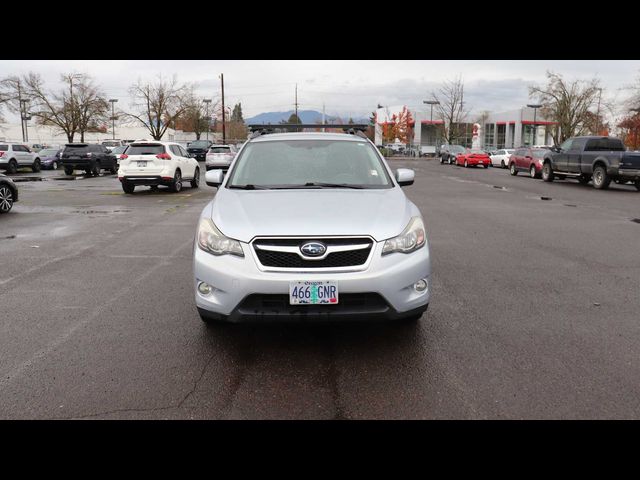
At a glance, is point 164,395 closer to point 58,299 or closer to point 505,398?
point 505,398

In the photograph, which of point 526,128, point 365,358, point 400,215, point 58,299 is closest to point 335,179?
point 400,215

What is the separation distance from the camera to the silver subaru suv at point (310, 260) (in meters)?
3.77

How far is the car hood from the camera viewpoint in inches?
155

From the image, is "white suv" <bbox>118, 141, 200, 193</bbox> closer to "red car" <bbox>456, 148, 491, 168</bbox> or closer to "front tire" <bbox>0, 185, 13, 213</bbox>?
"front tire" <bbox>0, 185, 13, 213</bbox>

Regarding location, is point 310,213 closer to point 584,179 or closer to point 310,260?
point 310,260

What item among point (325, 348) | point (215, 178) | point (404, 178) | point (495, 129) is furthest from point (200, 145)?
point (495, 129)

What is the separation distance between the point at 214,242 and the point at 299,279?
768 mm

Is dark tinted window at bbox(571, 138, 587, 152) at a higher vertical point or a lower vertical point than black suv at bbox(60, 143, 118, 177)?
higher

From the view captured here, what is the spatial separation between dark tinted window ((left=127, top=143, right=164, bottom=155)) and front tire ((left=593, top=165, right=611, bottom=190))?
16077mm

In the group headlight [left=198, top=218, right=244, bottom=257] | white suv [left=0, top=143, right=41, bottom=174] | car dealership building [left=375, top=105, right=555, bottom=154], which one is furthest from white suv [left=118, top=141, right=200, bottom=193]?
car dealership building [left=375, top=105, right=555, bottom=154]

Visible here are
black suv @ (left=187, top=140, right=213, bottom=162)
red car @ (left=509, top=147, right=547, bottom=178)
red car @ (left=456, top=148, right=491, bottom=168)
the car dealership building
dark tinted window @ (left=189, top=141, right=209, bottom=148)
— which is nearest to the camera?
red car @ (left=509, top=147, right=547, bottom=178)

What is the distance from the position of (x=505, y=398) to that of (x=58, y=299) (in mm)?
4542

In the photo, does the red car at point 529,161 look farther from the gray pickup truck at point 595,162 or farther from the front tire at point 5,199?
the front tire at point 5,199

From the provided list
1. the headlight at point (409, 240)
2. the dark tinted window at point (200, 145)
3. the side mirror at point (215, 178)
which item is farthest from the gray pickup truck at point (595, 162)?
the dark tinted window at point (200, 145)
